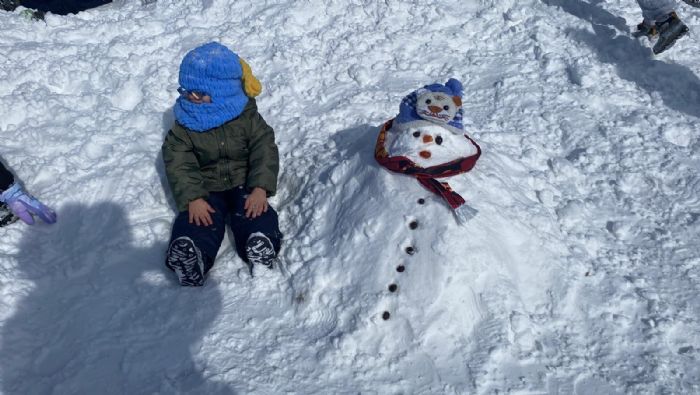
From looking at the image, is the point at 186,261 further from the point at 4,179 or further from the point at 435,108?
the point at 435,108

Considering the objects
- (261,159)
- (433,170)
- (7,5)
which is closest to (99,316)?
(261,159)

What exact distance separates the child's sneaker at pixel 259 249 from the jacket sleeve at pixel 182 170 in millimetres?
508

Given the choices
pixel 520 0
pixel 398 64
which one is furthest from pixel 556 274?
pixel 520 0

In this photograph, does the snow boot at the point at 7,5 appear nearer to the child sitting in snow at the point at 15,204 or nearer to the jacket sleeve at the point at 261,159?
the child sitting in snow at the point at 15,204

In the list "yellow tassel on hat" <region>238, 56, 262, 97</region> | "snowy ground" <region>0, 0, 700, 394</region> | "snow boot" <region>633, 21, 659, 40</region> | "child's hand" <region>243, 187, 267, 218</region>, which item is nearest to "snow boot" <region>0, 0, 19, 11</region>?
"snowy ground" <region>0, 0, 700, 394</region>

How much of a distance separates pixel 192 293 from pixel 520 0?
431 centimetres

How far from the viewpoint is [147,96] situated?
4562mm

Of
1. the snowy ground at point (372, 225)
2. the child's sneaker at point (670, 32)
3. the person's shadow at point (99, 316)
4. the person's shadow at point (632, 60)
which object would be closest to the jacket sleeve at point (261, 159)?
the snowy ground at point (372, 225)

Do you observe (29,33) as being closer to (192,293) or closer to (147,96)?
(147,96)

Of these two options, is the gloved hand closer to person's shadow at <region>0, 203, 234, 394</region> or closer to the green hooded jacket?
person's shadow at <region>0, 203, 234, 394</region>

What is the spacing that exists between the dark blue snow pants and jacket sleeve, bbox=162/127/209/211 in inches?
3.8

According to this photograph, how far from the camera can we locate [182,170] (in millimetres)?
3438

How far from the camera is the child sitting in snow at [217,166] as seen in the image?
3.21 m

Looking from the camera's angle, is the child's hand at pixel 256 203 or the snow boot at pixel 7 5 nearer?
the child's hand at pixel 256 203
